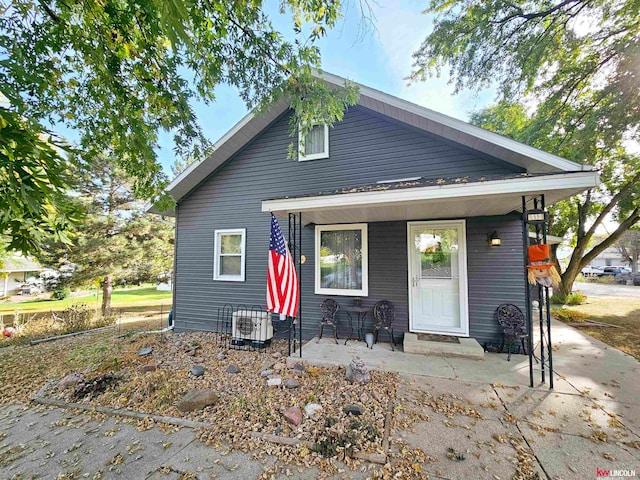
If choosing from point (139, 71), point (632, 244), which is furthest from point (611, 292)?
point (632, 244)

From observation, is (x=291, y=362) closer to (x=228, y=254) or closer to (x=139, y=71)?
(x=228, y=254)

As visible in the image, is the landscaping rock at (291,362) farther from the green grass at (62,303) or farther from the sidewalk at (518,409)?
the green grass at (62,303)

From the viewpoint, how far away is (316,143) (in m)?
6.29

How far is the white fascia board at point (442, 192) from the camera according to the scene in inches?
127

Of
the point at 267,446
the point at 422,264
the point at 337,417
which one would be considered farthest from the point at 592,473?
the point at 422,264

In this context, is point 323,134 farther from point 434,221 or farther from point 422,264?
point 422,264

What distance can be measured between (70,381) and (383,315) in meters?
5.27

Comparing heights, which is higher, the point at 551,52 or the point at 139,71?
the point at 551,52

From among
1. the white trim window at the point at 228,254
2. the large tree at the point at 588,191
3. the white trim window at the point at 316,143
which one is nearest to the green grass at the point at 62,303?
the white trim window at the point at 228,254

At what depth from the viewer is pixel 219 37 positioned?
3.57 meters

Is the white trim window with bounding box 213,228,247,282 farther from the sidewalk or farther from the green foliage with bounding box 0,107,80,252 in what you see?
the green foliage with bounding box 0,107,80,252

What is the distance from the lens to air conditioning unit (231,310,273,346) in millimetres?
5574

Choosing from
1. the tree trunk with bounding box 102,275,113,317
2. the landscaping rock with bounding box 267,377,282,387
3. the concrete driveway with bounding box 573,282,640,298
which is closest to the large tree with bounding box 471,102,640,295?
the concrete driveway with bounding box 573,282,640,298

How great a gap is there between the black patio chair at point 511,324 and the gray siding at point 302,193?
0.86 feet
